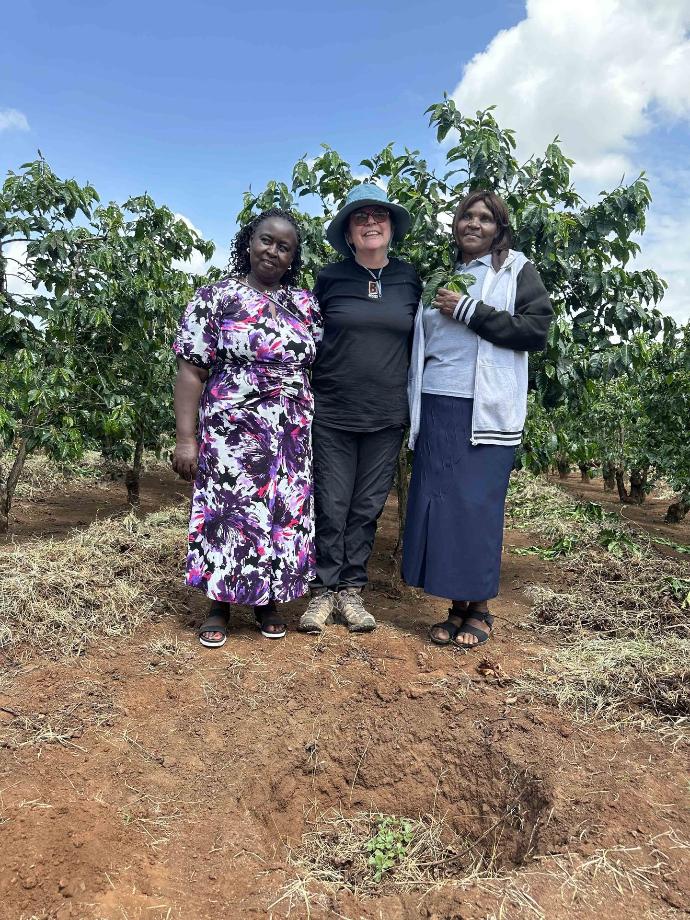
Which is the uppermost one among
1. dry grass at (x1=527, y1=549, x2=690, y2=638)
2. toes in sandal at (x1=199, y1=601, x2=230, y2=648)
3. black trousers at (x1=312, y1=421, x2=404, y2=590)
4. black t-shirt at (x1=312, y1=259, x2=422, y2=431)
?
black t-shirt at (x1=312, y1=259, x2=422, y2=431)

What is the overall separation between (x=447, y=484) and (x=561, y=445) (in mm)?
952

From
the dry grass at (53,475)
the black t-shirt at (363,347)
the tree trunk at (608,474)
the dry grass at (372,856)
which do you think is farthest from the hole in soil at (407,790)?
the tree trunk at (608,474)

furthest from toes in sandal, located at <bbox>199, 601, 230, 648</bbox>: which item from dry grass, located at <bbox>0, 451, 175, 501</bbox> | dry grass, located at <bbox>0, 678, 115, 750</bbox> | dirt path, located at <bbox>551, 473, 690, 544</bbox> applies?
dirt path, located at <bbox>551, 473, 690, 544</bbox>

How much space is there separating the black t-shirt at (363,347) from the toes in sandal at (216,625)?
961 millimetres

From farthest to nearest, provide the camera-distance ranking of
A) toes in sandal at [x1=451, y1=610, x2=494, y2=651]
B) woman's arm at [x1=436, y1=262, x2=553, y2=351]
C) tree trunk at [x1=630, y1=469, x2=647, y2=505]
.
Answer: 1. tree trunk at [x1=630, y1=469, x2=647, y2=505]
2. toes in sandal at [x1=451, y1=610, x2=494, y2=651]
3. woman's arm at [x1=436, y1=262, x2=553, y2=351]

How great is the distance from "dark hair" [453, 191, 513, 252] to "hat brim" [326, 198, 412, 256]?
245mm

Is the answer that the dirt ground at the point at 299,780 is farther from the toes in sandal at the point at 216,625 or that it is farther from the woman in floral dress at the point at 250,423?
the woman in floral dress at the point at 250,423

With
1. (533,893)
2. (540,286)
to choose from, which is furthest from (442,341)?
(533,893)

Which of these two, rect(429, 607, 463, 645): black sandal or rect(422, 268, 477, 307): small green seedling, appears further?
rect(429, 607, 463, 645): black sandal

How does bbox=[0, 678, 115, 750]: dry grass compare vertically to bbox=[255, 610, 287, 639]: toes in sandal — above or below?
below

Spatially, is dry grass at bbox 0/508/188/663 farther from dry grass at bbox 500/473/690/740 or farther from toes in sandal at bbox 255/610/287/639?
dry grass at bbox 500/473/690/740

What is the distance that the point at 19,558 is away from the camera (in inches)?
139

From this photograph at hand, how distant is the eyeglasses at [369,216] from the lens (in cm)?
278

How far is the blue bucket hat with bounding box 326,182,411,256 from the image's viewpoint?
2725mm
